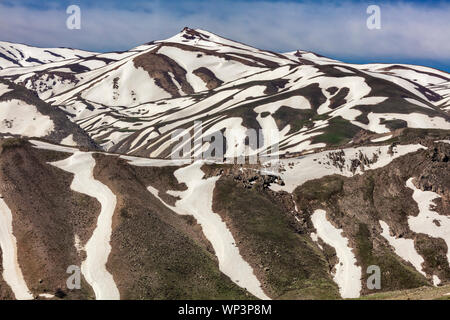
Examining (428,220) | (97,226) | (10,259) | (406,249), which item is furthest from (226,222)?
(428,220)

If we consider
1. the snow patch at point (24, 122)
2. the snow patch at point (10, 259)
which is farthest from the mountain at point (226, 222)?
the snow patch at point (24, 122)

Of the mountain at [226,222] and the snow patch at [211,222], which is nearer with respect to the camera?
the mountain at [226,222]

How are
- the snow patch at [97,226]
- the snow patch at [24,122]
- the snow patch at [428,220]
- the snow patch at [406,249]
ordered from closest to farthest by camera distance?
the snow patch at [97,226]
the snow patch at [406,249]
the snow patch at [428,220]
the snow patch at [24,122]

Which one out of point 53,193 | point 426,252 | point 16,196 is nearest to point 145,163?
point 53,193

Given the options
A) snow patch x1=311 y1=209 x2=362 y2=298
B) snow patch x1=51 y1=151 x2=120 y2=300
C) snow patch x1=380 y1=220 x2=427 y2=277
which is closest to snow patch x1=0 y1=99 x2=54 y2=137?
snow patch x1=51 y1=151 x2=120 y2=300

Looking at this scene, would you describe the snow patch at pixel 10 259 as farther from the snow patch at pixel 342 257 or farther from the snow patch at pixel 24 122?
the snow patch at pixel 24 122

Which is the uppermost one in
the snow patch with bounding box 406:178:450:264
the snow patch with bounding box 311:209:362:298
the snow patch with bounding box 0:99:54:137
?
the snow patch with bounding box 0:99:54:137

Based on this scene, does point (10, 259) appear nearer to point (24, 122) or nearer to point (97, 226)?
point (97, 226)

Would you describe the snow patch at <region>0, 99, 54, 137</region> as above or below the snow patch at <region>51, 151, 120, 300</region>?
above

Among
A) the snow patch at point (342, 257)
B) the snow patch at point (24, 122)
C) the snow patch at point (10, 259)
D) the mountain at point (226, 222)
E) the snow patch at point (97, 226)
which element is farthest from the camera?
the snow patch at point (24, 122)

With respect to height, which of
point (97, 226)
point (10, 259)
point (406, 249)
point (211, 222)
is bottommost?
point (406, 249)

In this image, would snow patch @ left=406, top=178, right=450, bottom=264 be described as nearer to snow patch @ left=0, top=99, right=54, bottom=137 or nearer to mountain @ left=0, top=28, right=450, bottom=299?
mountain @ left=0, top=28, right=450, bottom=299
